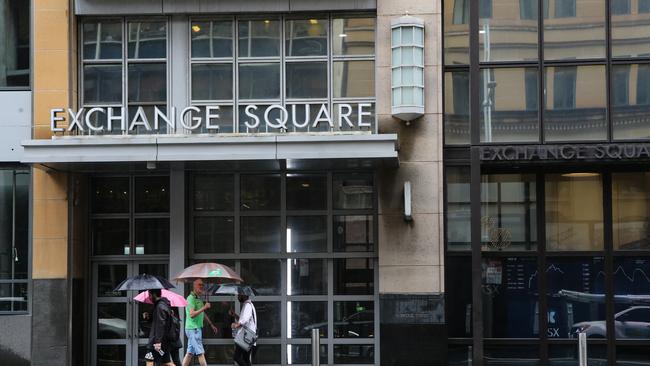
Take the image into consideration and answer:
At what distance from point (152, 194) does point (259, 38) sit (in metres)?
3.77

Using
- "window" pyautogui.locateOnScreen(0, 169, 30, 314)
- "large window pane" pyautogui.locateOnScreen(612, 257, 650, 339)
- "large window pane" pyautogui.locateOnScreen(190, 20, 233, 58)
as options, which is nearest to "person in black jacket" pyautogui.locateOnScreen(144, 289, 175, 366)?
"window" pyautogui.locateOnScreen(0, 169, 30, 314)

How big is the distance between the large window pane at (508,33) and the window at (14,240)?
9172mm

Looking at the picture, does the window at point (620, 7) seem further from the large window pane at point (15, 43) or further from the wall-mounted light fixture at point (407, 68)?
the large window pane at point (15, 43)

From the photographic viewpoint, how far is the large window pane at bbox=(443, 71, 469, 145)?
17922mm

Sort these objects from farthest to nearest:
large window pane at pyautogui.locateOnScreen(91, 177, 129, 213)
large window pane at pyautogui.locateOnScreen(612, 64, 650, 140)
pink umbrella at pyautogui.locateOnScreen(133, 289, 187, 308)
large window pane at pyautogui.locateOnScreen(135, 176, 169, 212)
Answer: large window pane at pyautogui.locateOnScreen(91, 177, 129, 213)
large window pane at pyautogui.locateOnScreen(135, 176, 169, 212)
large window pane at pyautogui.locateOnScreen(612, 64, 650, 140)
pink umbrella at pyautogui.locateOnScreen(133, 289, 187, 308)

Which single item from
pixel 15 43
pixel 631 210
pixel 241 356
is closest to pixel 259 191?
pixel 241 356

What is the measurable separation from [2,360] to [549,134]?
11.0m

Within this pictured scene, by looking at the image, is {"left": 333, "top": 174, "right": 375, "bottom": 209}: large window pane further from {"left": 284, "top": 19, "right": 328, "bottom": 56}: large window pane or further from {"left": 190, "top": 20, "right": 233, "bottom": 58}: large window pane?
{"left": 190, "top": 20, "right": 233, "bottom": 58}: large window pane

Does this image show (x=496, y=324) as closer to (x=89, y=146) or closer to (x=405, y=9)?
(x=405, y=9)

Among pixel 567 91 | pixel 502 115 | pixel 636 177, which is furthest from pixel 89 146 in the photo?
pixel 636 177

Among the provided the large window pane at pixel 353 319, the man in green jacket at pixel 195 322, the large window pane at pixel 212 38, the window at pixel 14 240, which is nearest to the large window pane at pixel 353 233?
the large window pane at pixel 353 319

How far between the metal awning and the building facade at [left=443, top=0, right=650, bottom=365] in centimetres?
238

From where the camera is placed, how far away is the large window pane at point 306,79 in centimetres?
1820

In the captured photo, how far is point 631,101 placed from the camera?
17.3 m
